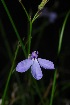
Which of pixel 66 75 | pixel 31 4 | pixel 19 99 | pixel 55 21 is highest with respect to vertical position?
pixel 31 4

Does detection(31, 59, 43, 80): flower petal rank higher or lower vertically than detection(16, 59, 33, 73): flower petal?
lower

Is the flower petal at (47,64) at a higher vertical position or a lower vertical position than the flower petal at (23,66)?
lower

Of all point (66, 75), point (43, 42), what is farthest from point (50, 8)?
point (66, 75)

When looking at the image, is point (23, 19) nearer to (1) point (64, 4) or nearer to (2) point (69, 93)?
(1) point (64, 4)

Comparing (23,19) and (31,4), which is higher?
(31,4)

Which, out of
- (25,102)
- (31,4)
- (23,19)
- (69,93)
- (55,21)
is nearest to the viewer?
(25,102)

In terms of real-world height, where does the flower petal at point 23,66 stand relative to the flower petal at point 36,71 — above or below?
above

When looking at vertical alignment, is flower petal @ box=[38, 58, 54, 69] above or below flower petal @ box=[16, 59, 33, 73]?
below

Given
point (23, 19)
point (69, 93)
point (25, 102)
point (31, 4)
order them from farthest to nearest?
point (23, 19), point (31, 4), point (69, 93), point (25, 102)
